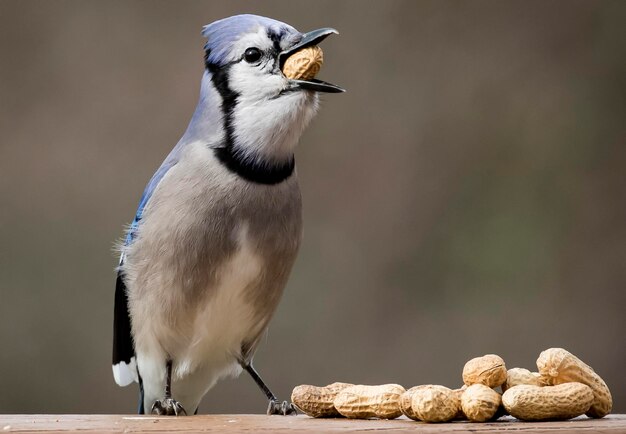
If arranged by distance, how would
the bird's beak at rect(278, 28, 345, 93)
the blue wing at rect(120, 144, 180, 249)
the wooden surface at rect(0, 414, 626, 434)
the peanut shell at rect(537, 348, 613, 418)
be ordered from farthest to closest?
the blue wing at rect(120, 144, 180, 249), the bird's beak at rect(278, 28, 345, 93), the peanut shell at rect(537, 348, 613, 418), the wooden surface at rect(0, 414, 626, 434)

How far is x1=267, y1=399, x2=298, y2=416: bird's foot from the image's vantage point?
1460 mm

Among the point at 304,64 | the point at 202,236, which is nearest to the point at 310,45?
the point at 304,64

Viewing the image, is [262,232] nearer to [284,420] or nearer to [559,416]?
[284,420]

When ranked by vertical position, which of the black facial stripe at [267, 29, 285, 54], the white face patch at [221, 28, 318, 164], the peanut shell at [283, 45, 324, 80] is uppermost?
the black facial stripe at [267, 29, 285, 54]

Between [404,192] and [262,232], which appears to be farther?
[404,192]

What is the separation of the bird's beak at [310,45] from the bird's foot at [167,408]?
445mm

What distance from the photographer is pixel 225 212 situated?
4.76ft

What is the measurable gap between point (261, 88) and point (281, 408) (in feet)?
1.37

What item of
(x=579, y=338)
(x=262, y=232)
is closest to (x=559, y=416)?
(x=262, y=232)

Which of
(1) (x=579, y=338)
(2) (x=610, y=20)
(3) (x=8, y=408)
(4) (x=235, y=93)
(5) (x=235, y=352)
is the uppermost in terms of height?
(2) (x=610, y=20)

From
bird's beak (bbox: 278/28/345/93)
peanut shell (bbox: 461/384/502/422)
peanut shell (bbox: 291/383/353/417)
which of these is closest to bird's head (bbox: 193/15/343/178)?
bird's beak (bbox: 278/28/345/93)

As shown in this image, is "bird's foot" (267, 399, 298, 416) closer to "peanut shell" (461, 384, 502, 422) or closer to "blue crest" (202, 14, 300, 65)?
"peanut shell" (461, 384, 502, 422)

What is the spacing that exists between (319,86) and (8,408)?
1.54 m

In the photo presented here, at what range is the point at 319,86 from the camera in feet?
4.64
